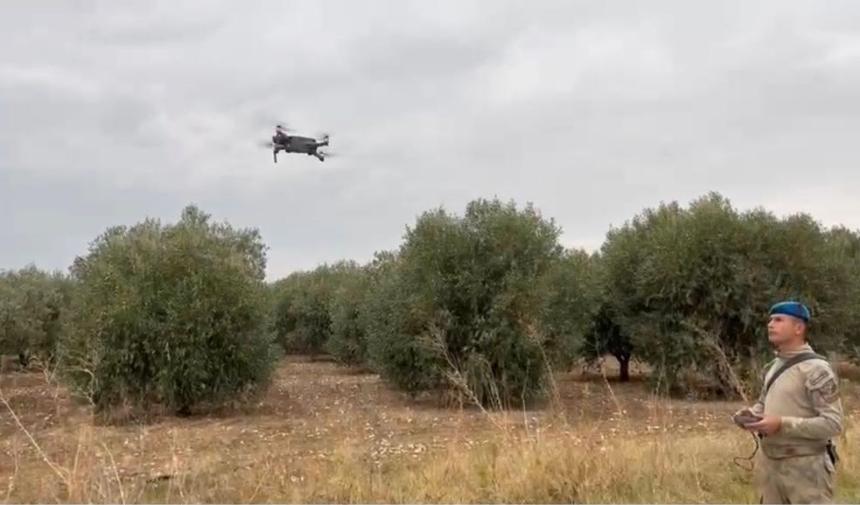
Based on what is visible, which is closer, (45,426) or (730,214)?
(45,426)

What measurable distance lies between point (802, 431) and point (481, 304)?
49.9ft

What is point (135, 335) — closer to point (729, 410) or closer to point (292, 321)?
point (729, 410)

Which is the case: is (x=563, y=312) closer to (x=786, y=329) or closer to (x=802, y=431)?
(x=786, y=329)

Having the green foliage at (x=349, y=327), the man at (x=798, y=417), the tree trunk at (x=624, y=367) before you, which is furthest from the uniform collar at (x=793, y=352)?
the green foliage at (x=349, y=327)

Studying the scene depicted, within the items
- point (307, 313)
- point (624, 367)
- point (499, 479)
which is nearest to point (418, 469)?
point (499, 479)

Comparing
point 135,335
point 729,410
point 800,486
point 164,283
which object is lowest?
point 729,410

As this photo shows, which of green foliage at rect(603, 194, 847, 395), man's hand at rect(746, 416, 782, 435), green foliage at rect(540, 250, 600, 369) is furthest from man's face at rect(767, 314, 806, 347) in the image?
green foliage at rect(603, 194, 847, 395)

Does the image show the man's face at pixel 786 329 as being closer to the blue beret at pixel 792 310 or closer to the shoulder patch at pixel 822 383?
the blue beret at pixel 792 310

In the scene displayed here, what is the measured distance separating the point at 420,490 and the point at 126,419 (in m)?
13.2

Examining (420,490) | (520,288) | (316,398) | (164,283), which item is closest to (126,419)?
(164,283)

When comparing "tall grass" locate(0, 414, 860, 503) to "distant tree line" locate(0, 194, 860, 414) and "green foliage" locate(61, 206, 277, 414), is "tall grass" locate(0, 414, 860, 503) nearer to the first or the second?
"distant tree line" locate(0, 194, 860, 414)

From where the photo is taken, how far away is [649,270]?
2289 cm

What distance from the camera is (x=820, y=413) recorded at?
5.28 meters

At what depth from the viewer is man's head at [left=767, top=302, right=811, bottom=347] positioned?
214 inches
